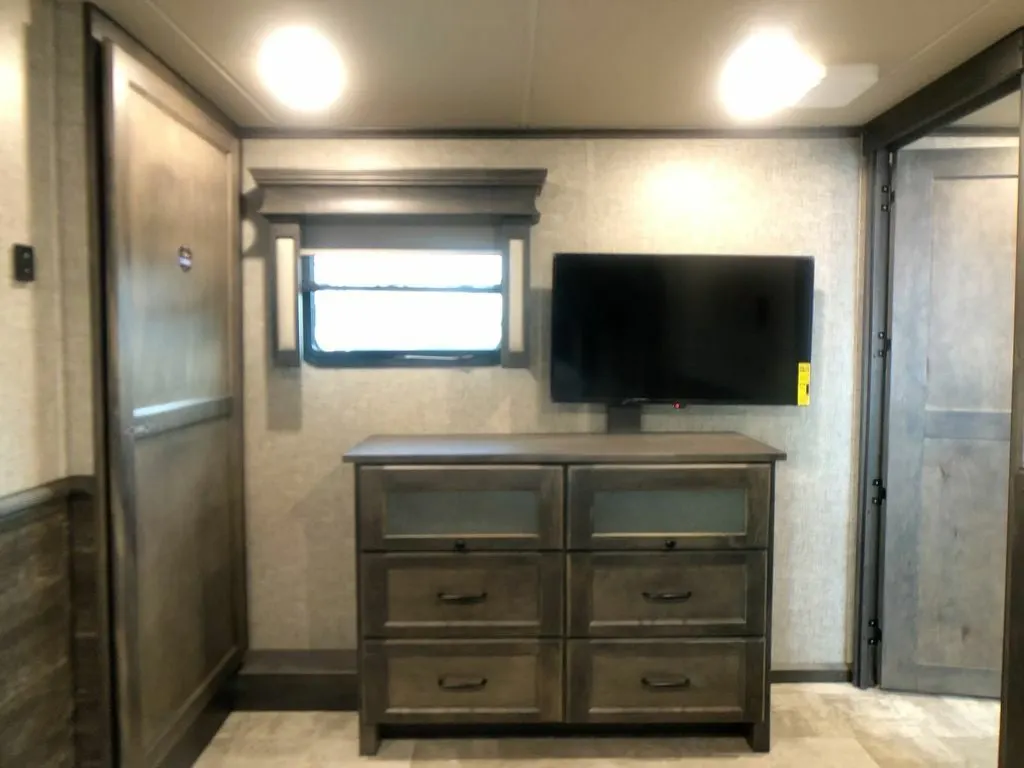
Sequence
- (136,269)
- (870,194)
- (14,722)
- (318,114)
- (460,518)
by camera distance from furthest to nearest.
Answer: (870,194) → (318,114) → (460,518) → (136,269) → (14,722)

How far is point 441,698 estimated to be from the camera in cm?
226

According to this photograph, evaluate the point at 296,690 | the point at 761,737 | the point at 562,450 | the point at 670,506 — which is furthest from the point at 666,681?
the point at 296,690

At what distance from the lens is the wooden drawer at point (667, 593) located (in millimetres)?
2242

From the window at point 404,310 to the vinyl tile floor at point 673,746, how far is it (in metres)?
1.32

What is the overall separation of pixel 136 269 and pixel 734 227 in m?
2.04

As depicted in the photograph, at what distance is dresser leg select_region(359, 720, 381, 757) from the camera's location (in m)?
2.27

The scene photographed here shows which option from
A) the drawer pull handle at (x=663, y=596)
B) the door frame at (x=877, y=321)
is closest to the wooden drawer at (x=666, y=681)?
the drawer pull handle at (x=663, y=596)

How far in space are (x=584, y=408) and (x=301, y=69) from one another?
4.95 ft

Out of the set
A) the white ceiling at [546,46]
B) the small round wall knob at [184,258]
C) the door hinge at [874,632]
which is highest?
the white ceiling at [546,46]

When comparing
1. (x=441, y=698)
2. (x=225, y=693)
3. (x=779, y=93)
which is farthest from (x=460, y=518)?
(x=779, y=93)

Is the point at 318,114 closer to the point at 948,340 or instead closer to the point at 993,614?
the point at 948,340

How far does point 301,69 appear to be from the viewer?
2.08 m

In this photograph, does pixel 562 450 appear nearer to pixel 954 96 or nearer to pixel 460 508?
pixel 460 508

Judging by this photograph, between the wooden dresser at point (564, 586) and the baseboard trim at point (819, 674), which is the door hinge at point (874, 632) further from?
the wooden dresser at point (564, 586)
